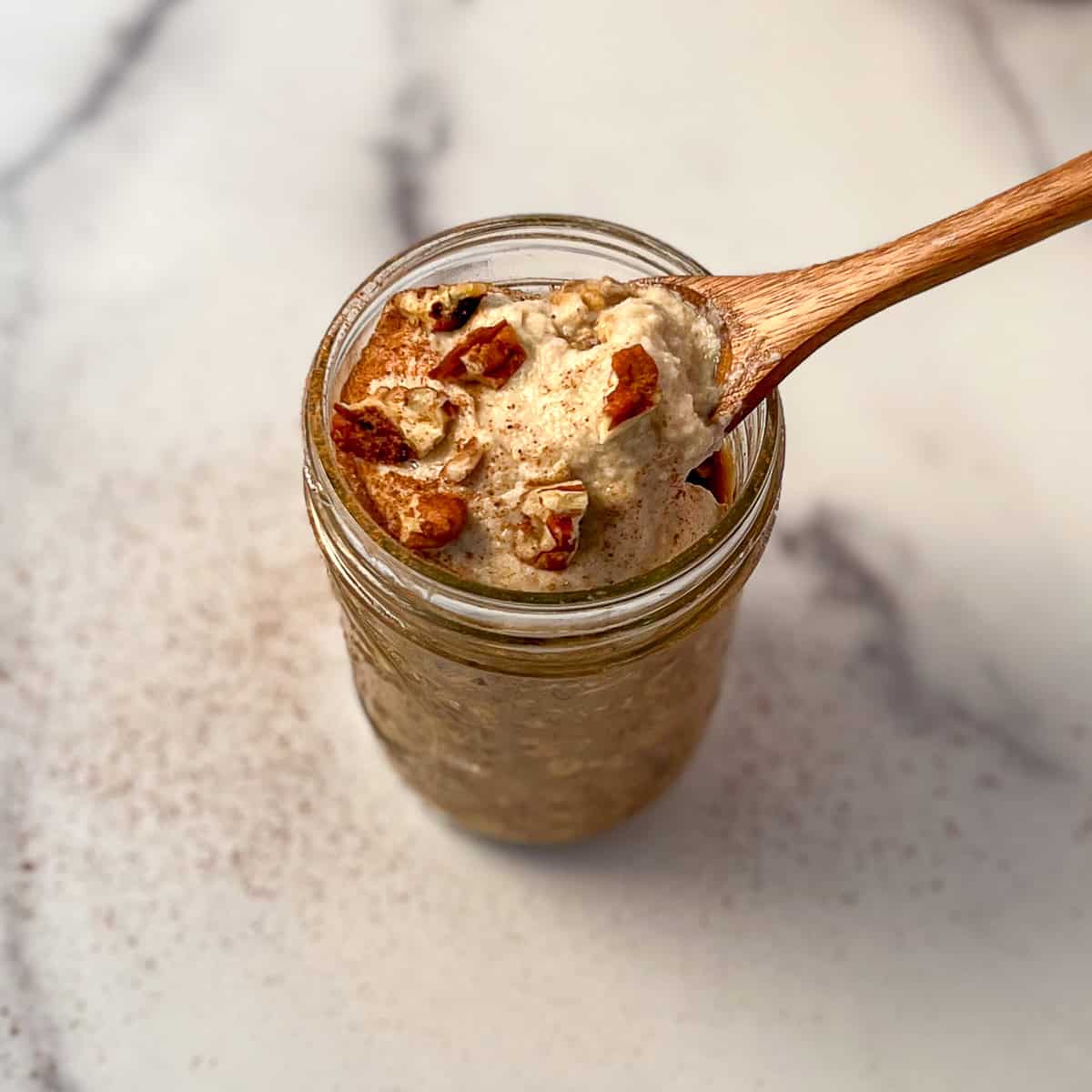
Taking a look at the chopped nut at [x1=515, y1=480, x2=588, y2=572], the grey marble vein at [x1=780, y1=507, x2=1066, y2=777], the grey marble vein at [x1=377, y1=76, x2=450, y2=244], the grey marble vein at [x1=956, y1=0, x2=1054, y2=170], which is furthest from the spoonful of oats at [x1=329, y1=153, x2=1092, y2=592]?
the grey marble vein at [x1=956, y1=0, x2=1054, y2=170]

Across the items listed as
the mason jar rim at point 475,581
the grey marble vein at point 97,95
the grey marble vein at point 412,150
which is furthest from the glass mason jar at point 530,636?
the grey marble vein at point 97,95

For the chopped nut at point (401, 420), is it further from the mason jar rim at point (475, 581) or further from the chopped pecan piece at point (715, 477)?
the chopped pecan piece at point (715, 477)

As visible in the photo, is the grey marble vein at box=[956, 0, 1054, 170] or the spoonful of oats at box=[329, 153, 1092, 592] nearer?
the spoonful of oats at box=[329, 153, 1092, 592]

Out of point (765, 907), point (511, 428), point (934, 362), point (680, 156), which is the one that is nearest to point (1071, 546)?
point (934, 362)

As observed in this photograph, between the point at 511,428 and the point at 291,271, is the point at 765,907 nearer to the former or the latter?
the point at 511,428

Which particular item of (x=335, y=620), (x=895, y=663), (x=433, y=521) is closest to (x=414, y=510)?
(x=433, y=521)

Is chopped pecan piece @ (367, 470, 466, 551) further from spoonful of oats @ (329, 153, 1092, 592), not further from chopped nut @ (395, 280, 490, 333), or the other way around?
chopped nut @ (395, 280, 490, 333)

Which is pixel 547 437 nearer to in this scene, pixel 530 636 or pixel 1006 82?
pixel 530 636
